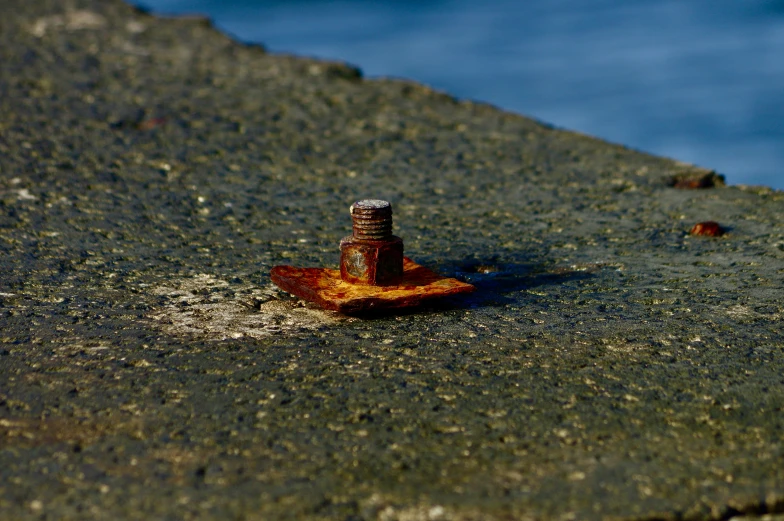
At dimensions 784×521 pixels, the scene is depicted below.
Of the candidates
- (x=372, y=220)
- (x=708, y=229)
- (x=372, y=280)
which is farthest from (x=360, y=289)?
(x=708, y=229)

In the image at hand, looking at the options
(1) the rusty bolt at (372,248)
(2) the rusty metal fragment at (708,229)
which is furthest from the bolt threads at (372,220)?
(2) the rusty metal fragment at (708,229)

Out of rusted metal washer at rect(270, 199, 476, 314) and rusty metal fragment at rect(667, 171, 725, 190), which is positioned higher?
rusty metal fragment at rect(667, 171, 725, 190)

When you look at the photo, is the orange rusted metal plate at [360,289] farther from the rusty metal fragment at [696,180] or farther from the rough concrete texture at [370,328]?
the rusty metal fragment at [696,180]

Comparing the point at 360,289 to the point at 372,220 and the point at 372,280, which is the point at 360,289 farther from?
the point at 372,220

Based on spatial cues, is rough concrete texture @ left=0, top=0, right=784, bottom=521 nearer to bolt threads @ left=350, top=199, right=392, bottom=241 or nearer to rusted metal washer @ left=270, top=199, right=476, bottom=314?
rusted metal washer @ left=270, top=199, right=476, bottom=314

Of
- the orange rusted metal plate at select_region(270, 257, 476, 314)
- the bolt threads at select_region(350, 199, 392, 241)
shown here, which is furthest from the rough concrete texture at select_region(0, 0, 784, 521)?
the bolt threads at select_region(350, 199, 392, 241)

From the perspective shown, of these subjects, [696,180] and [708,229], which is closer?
[708,229]

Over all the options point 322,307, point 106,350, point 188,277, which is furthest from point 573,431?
point 188,277
